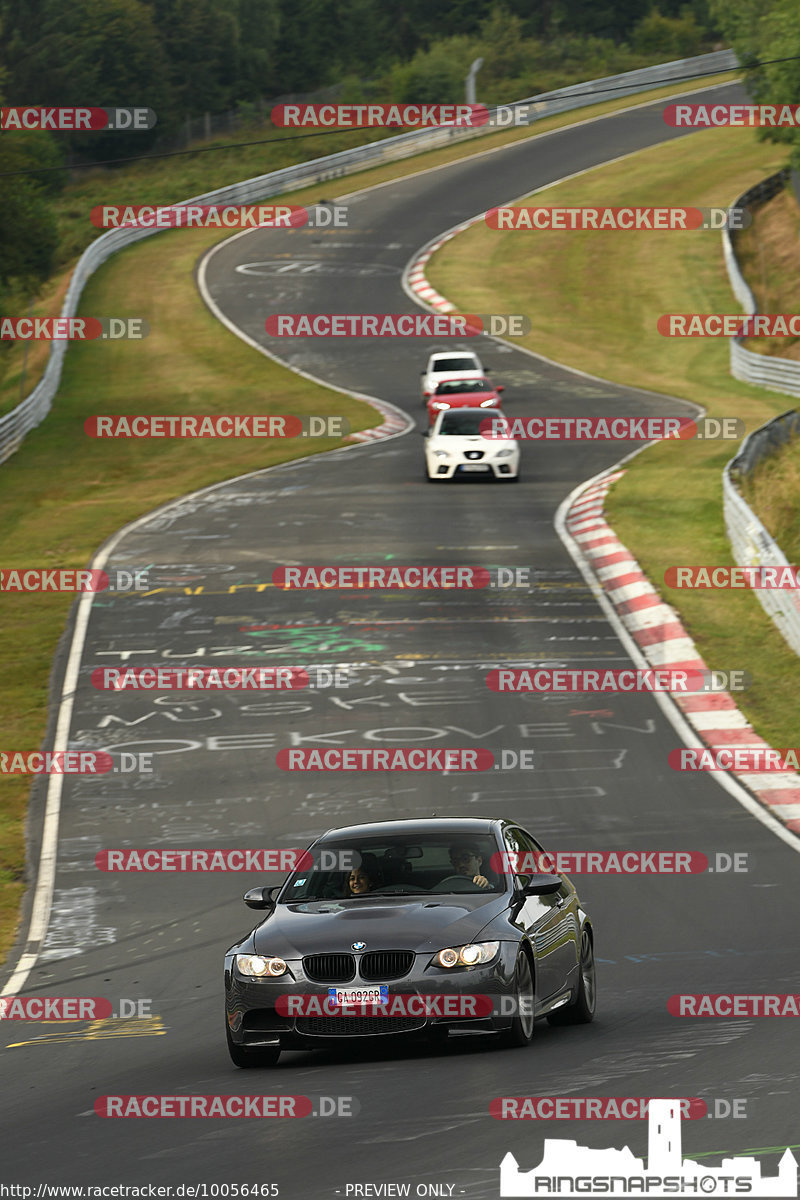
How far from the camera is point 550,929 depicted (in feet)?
32.7

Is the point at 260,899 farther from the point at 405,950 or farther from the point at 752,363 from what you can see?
the point at 752,363

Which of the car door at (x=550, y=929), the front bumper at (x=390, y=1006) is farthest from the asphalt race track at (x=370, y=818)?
the car door at (x=550, y=929)

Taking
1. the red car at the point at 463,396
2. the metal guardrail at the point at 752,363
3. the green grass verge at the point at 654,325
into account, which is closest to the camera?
the green grass verge at the point at 654,325

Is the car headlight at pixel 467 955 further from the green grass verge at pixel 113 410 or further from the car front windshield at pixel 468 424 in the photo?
the car front windshield at pixel 468 424

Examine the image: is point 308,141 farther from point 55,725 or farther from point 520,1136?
point 520,1136

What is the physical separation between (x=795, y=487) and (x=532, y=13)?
3802 inches

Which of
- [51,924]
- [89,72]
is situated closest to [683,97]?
[89,72]

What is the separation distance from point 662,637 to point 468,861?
46.8ft

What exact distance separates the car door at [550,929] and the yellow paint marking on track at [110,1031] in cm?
245

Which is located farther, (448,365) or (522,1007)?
(448,365)

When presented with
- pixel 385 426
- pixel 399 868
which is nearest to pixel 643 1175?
pixel 399 868

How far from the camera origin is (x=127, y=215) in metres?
73.4

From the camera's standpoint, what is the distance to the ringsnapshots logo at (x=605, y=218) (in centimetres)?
6712

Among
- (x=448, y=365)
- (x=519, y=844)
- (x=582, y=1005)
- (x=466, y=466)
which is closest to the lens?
(x=582, y=1005)
